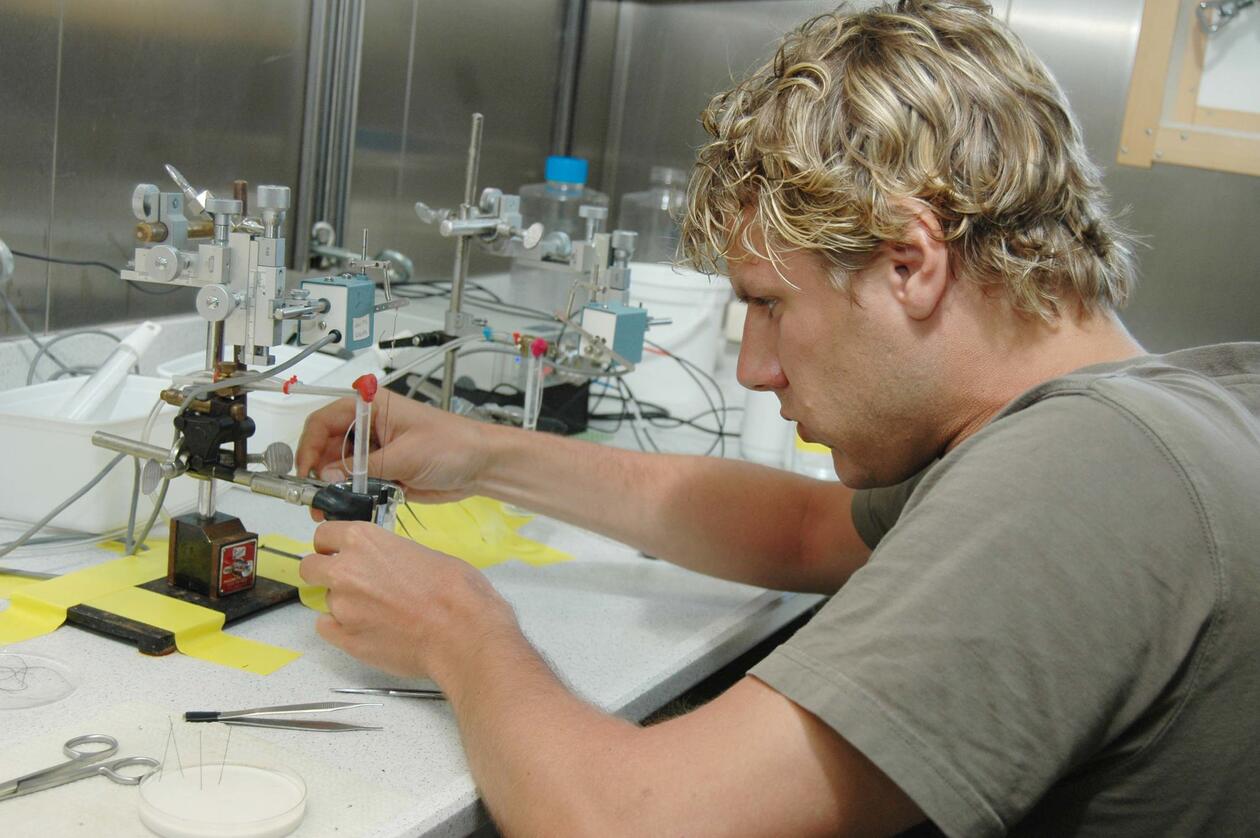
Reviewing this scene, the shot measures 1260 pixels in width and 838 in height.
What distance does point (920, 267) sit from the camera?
104 centimetres

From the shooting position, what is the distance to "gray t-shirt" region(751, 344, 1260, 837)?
0.77m

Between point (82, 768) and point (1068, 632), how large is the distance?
2.34 feet

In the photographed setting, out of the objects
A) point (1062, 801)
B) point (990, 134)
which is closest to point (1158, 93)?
point (990, 134)

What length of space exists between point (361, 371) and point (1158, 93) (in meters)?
1.65

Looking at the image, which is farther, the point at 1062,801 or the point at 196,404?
the point at 196,404

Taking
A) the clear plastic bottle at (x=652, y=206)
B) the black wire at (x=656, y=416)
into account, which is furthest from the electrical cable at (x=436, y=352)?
the clear plastic bottle at (x=652, y=206)

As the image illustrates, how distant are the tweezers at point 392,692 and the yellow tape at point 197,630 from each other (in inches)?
3.1

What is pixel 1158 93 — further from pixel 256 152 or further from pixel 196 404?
pixel 196 404

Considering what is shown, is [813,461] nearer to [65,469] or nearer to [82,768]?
[65,469]

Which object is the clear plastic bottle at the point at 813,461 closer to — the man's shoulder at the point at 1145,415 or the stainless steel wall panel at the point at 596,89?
the man's shoulder at the point at 1145,415

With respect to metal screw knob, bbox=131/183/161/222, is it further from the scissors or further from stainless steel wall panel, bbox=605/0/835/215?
stainless steel wall panel, bbox=605/0/835/215

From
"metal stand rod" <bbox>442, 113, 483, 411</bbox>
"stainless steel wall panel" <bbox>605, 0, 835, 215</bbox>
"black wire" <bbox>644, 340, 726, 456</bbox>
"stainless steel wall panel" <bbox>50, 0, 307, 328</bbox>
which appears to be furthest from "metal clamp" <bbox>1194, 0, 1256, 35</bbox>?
"stainless steel wall panel" <bbox>50, 0, 307, 328</bbox>

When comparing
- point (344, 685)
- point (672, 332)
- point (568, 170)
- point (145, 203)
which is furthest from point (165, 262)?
point (672, 332)

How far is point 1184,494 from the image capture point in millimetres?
812
